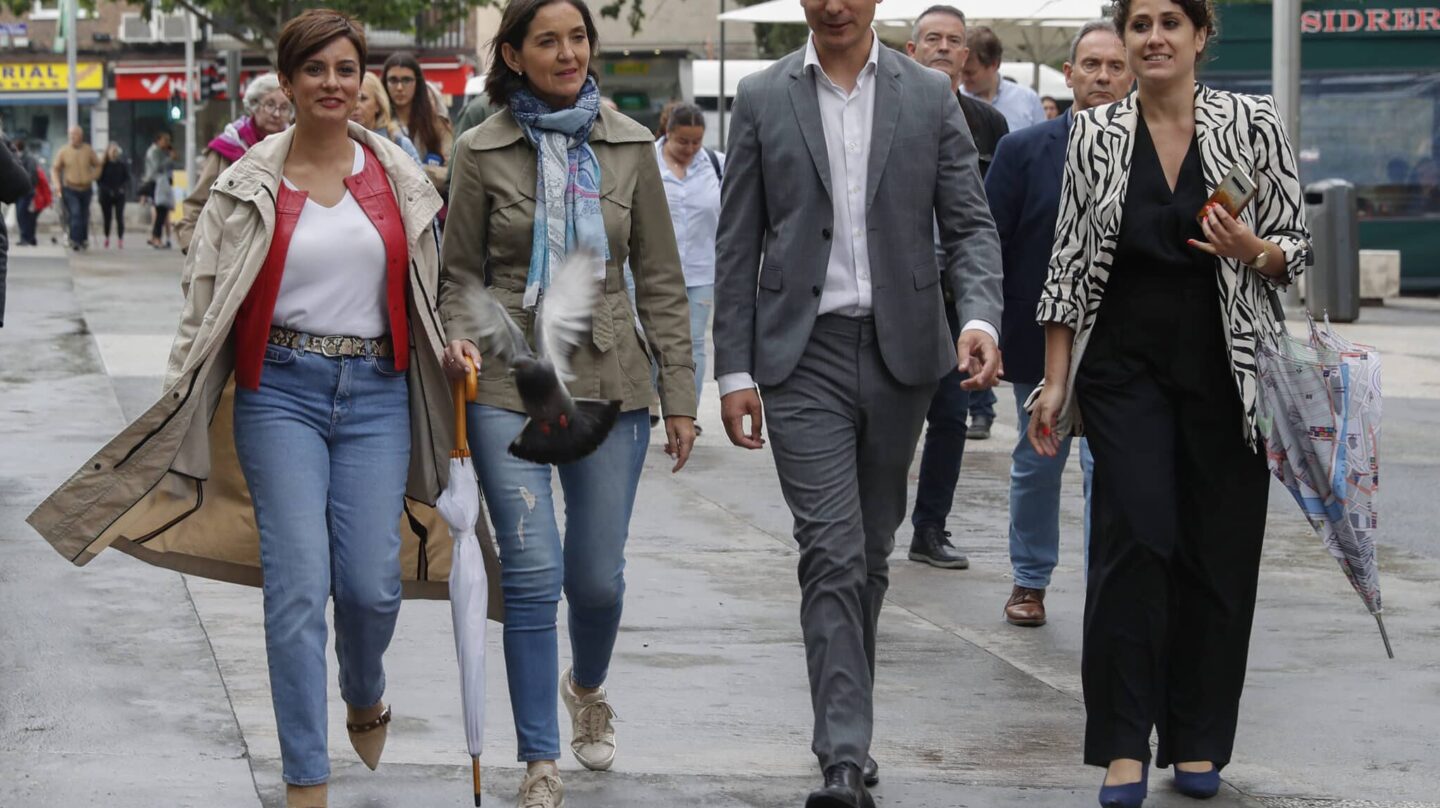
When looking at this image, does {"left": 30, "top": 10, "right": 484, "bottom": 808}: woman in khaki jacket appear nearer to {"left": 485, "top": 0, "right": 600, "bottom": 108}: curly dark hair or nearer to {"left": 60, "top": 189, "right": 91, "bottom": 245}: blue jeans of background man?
{"left": 485, "top": 0, "right": 600, "bottom": 108}: curly dark hair

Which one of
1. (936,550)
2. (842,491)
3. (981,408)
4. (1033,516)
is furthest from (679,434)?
(981,408)

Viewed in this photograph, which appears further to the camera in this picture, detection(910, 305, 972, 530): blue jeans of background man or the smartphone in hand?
detection(910, 305, 972, 530): blue jeans of background man

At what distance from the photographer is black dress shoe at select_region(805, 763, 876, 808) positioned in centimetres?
473

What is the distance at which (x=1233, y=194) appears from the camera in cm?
483

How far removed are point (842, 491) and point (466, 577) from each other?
0.86 metres

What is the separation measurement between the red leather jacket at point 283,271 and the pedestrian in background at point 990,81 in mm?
5160

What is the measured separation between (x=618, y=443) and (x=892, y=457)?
0.64 metres

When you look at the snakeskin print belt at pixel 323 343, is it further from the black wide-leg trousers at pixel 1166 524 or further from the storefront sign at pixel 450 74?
the storefront sign at pixel 450 74

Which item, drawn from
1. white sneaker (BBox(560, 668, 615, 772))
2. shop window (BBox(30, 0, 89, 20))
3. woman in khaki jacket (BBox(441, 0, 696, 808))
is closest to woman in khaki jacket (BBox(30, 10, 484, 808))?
woman in khaki jacket (BBox(441, 0, 696, 808))

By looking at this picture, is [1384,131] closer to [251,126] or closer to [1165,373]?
[251,126]

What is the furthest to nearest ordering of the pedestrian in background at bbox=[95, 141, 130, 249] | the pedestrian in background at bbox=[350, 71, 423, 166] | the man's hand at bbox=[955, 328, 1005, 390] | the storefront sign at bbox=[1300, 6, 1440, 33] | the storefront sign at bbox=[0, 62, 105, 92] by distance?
the storefront sign at bbox=[0, 62, 105, 92], the pedestrian in background at bbox=[95, 141, 130, 249], the storefront sign at bbox=[1300, 6, 1440, 33], the pedestrian in background at bbox=[350, 71, 423, 166], the man's hand at bbox=[955, 328, 1005, 390]

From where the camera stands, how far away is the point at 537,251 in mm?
4875

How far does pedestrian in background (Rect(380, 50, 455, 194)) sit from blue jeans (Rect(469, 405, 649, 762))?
4.33 metres

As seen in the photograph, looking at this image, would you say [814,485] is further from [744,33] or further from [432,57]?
[432,57]
